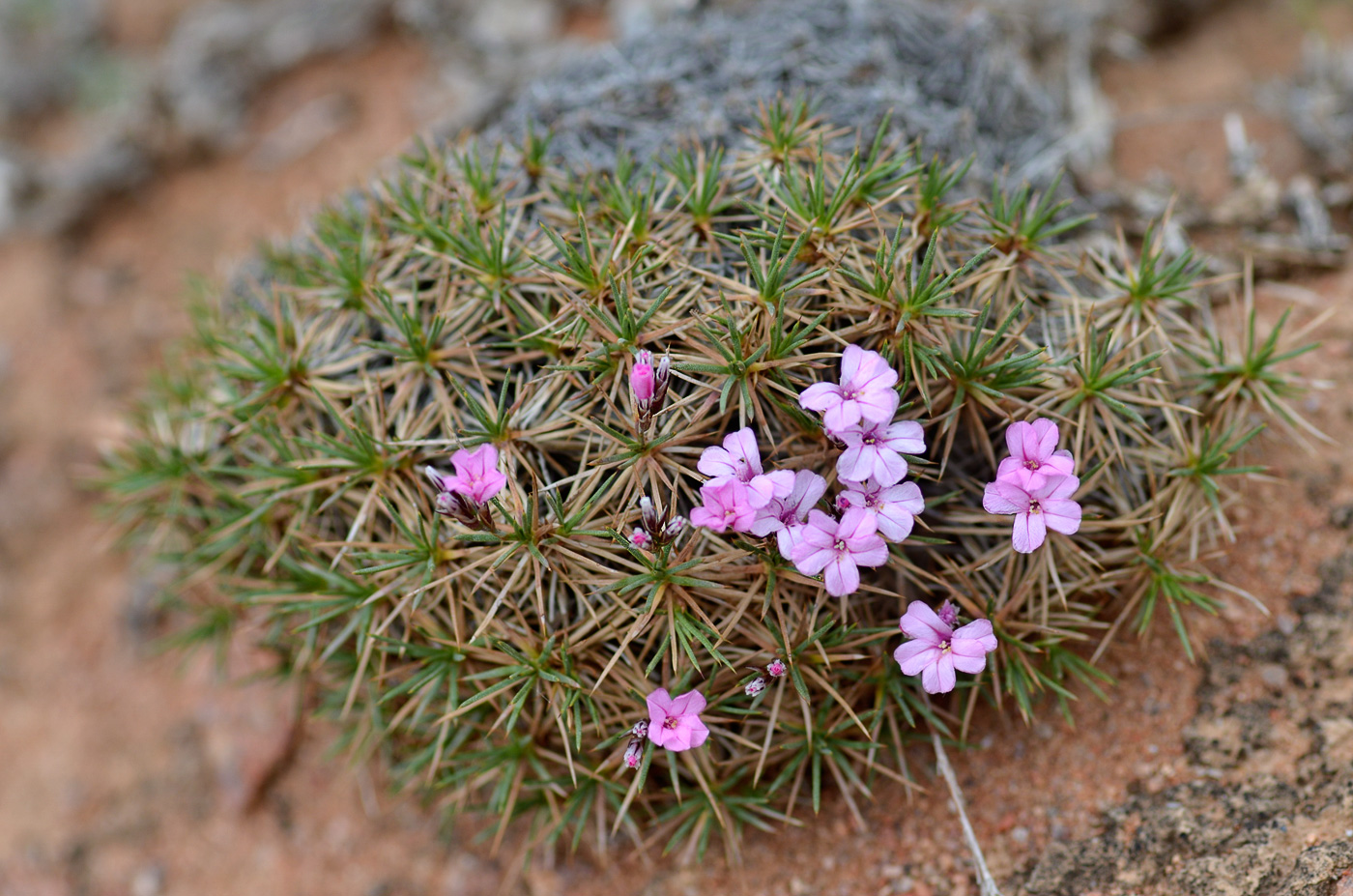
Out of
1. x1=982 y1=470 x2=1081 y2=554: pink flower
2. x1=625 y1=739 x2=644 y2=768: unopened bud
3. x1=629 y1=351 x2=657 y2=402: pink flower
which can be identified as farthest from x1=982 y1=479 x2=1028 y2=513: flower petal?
x1=625 y1=739 x2=644 y2=768: unopened bud

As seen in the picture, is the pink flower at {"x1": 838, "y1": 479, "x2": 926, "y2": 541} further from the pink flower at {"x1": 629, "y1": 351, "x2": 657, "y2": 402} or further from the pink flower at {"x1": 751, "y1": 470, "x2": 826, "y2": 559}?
the pink flower at {"x1": 629, "y1": 351, "x2": 657, "y2": 402}

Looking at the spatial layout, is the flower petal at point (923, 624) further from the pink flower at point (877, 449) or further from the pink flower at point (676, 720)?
the pink flower at point (676, 720)

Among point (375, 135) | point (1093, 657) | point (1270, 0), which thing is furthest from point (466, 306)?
point (1270, 0)

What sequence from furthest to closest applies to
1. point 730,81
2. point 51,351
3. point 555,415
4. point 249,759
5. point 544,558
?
point 51,351 < point 249,759 < point 730,81 < point 555,415 < point 544,558

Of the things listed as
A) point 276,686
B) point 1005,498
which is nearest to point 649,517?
point 1005,498

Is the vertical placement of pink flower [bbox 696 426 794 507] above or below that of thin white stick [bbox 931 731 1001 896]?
above

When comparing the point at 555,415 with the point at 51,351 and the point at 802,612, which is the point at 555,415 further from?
the point at 51,351
